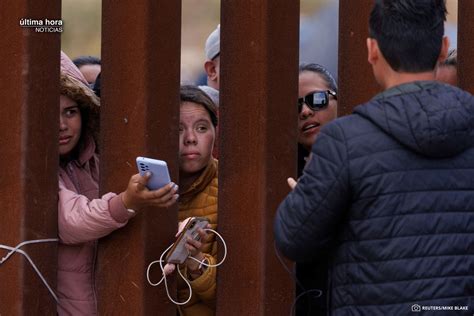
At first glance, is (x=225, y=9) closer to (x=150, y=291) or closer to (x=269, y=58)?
(x=269, y=58)

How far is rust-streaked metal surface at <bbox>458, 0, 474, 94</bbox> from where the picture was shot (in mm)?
3621

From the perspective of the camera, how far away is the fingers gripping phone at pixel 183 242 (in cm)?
335

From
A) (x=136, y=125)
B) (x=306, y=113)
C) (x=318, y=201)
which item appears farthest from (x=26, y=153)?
(x=318, y=201)

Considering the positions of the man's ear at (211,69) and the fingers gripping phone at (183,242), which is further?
the man's ear at (211,69)

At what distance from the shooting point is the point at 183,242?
3.37 m

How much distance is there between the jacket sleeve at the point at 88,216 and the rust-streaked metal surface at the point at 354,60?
778mm

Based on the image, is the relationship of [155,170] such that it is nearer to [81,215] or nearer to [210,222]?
[81,215]

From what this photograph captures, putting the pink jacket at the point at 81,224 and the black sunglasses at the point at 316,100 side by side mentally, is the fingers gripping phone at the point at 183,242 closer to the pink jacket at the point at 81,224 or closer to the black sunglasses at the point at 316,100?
the pink jacket at the point at 81,224

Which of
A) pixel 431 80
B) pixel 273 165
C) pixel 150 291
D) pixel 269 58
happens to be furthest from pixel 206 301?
pixel 431 80

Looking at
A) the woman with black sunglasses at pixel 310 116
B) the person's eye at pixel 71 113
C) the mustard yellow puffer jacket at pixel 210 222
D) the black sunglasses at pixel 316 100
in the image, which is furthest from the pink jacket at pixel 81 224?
the black sunglasses at pixel 316 100

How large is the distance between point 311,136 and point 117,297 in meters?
0.89

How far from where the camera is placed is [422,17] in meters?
2.79

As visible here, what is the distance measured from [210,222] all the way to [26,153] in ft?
2.12

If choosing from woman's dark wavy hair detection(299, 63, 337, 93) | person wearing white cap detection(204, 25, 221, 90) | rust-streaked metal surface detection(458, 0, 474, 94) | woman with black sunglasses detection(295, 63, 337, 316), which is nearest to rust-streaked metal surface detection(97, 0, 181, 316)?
woman with black sunglasses detection(295, 63, 337, 316)
